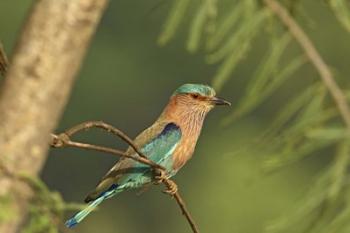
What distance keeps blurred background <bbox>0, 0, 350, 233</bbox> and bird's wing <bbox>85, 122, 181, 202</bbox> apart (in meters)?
31.3

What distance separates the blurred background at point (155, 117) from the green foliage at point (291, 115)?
3491cm

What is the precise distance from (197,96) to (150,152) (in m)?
0.54

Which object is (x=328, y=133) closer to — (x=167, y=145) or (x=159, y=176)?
(x=159, y=176)

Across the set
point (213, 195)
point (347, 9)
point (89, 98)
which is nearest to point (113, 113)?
point (89, 98)

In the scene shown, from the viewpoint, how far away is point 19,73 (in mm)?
4207

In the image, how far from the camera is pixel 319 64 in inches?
200

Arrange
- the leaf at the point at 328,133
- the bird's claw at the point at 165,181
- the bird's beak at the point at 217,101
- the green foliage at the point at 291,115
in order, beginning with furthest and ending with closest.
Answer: the bird's beak at the point at 217,101 → the bird's claw at the point at 165,181 → the green foliage at the point at 291,115 → the leaf at the point at 328,133

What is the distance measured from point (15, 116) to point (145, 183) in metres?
4.20

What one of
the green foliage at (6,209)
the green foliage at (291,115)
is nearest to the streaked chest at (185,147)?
the green foliage at (291,115)

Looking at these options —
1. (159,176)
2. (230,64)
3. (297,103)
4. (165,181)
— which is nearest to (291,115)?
(297,103)

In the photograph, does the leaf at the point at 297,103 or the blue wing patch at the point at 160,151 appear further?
the blue wing patch at the point at 160,151

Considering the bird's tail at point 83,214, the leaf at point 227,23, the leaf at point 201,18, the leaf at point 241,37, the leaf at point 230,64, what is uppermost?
the leaf at point 201,18

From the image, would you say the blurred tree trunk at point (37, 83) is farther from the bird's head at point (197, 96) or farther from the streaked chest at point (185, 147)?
the bird's head at point (197, 96)

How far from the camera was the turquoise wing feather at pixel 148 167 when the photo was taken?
26.9 ft
